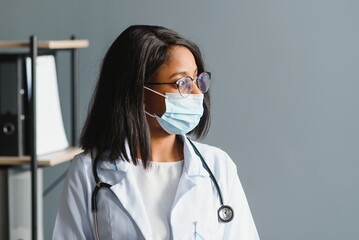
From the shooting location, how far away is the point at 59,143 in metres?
3.07

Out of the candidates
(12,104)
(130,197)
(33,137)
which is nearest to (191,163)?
(130,197)

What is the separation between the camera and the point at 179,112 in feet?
6.44

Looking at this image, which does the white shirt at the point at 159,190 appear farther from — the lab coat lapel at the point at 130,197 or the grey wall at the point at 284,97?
the grey wall at the point at 284,97

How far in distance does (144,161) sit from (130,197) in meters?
0.09

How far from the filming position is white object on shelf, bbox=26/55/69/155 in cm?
293

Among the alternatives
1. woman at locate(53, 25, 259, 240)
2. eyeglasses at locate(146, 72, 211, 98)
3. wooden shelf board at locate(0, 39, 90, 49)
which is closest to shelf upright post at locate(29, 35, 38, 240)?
wooden shelf board at locate(0, 39, 90, 49)

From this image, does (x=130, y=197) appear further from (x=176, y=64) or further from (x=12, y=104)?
(x=12, y=104)

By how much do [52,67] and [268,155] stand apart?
0.88m

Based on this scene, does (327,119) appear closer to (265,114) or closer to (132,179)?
(265,114)

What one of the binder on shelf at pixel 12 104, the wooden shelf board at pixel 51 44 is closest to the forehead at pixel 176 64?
the wooden shelf board at pixel 51 44

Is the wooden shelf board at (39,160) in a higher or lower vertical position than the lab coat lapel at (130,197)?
lower

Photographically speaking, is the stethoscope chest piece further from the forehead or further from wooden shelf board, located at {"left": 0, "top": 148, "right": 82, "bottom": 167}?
wooden shelf board, located at {"left": 0, "top": 148, "right": 82, "bottom": 167}

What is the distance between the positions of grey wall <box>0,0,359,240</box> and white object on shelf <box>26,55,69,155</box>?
12.7 inches

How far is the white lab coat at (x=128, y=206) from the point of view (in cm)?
190
